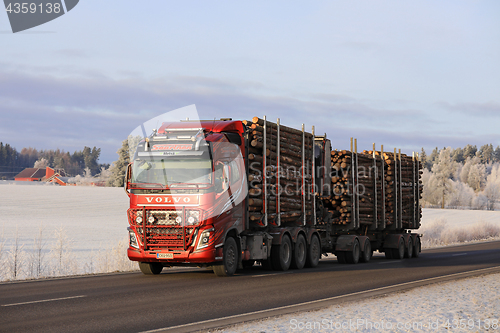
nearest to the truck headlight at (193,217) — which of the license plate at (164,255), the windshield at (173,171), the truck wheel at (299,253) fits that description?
the windshield at (173,171)

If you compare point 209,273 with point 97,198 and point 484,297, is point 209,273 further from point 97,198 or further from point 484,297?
point 97,198

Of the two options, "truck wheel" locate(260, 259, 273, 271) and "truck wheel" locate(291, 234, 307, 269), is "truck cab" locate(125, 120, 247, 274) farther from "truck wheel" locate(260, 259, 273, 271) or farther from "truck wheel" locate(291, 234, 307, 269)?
"truck wheel" locate(291, 234, 307, 269)

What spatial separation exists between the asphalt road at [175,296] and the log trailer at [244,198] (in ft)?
2.78

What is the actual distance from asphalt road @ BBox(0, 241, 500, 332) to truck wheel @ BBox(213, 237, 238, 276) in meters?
0.30

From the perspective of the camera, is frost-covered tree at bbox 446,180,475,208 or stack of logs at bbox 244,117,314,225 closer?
stack of logs at bbox 244,117,314,225

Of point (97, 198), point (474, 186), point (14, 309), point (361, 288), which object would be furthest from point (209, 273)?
point (474, 186)

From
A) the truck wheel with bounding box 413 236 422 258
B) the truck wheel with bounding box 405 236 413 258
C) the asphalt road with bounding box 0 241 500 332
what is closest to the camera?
the asphalt road with bounding box 0 241 500 332

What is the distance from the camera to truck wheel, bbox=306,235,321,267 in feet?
63.1

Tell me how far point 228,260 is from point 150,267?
7.93 ft

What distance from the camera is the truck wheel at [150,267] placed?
1605 cm

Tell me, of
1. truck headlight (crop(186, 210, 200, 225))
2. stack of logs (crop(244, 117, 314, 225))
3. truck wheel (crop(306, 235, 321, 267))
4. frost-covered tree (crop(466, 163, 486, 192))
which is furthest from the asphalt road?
frost-covered tree (crop(466, 163, 486, 192))

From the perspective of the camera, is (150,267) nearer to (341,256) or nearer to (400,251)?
(341,256)

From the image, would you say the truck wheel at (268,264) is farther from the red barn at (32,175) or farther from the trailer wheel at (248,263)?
the red barn at (32,175)

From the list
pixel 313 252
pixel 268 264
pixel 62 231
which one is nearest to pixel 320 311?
pixel 268 264
